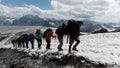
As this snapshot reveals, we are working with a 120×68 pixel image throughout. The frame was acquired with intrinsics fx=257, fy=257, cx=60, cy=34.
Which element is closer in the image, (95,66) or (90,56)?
(95,66)

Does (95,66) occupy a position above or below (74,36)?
below

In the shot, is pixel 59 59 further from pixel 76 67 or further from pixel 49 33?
pixel 49 33

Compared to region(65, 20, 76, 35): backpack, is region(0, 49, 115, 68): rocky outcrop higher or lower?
lower

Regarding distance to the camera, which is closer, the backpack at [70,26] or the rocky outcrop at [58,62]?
the rocky outcrop at [58,62]

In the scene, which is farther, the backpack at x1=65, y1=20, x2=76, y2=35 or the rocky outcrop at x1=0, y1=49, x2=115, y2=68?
the backpack at x1=65, y1=20, x2=76, y2=35

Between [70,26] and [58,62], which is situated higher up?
[70,26]

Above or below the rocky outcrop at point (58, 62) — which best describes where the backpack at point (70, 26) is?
above

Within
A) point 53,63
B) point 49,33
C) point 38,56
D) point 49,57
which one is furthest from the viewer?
point 49,33

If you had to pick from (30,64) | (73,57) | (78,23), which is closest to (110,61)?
(73,57)

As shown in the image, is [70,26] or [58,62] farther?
[70,26]

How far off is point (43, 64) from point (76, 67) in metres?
3.58

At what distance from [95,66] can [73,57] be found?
249 cm

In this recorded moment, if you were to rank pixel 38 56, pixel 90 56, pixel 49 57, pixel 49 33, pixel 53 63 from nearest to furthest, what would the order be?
pixel 90 56 < pixel 53 63 < pixel 49 57 < pixel 38 56 < pixel 49 33

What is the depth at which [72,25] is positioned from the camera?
18.6 meters
